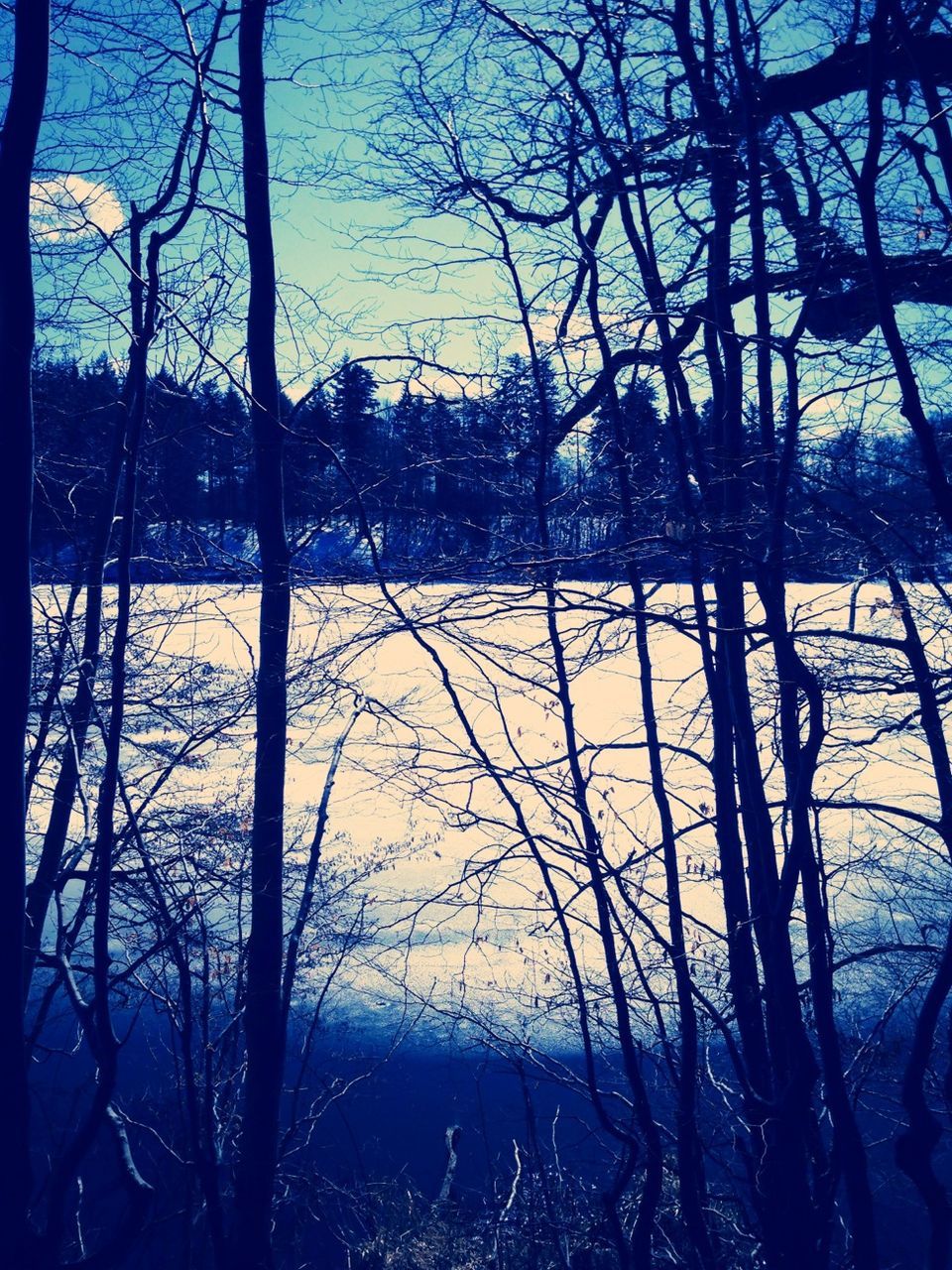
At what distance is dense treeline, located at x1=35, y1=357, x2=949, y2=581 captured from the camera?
4.54m

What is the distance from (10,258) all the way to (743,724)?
14.0ft

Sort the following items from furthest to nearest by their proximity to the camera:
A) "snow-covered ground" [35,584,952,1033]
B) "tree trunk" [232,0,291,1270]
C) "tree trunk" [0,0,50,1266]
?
1. "tree trunk" [232,0,291,1270]
2. "snow-covered ground" [35,584,952,1033]
3. "tree trunk" [0,0,50,1266]

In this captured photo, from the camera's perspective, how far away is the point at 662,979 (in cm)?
774

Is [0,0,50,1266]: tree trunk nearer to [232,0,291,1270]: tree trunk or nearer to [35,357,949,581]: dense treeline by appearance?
[35,357,949,581]: dense treeline

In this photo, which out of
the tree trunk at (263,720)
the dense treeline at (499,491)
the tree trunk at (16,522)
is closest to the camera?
the tree trunk at (16,522)

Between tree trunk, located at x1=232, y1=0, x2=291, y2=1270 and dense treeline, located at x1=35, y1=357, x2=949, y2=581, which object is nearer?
dense treeline, located at x1=35, y1=357, x2=949, y2=581

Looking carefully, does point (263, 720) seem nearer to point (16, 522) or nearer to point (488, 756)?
point (488, 756)

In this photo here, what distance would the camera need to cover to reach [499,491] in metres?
4.88

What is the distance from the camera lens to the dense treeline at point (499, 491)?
4.54 metres

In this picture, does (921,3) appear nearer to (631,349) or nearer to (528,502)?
(631,349)

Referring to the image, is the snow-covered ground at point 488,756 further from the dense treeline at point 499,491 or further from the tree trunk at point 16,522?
the tree trunk at point 16,522

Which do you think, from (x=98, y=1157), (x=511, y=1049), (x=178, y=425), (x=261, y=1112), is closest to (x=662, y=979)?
(x=511, y=1049)

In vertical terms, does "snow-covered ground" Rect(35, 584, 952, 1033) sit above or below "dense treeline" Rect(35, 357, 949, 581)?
below

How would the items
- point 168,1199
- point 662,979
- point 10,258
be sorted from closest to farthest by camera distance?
point 10,258 < point 168,1199 < point 662,979
